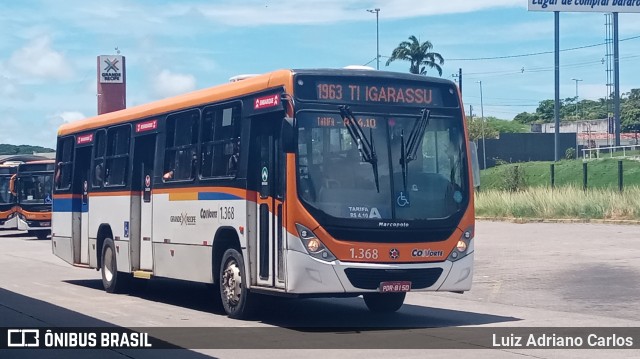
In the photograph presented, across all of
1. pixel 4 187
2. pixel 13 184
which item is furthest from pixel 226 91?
pixel 4 187

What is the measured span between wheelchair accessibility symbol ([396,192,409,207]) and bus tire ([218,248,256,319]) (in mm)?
2319

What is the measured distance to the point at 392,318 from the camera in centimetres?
1497

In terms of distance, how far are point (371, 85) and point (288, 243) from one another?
2422 millimetres

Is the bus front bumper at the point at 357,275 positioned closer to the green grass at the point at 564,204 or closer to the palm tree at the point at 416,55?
the green grass at the point at 564,204

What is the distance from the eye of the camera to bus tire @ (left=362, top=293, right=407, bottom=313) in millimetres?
15492

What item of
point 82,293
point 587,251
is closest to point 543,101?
point 587,251

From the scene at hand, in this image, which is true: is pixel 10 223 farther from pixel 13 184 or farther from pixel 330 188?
pixel 330 188

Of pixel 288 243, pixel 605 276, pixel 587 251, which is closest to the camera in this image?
pixel 288 243

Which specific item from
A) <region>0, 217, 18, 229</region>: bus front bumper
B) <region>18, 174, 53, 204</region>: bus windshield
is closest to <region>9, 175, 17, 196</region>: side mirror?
<region>18, 174, 53, 204</region>: bus windshield

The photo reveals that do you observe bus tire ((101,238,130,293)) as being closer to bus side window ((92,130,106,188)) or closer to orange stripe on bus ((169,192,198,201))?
bus side window ((92,130,106,188))

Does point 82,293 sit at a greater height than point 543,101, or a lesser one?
lesser

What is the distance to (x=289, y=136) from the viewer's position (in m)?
13.0

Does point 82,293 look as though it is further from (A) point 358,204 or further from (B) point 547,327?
(B) point 547,327

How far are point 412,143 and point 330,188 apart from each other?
4.27 ft
